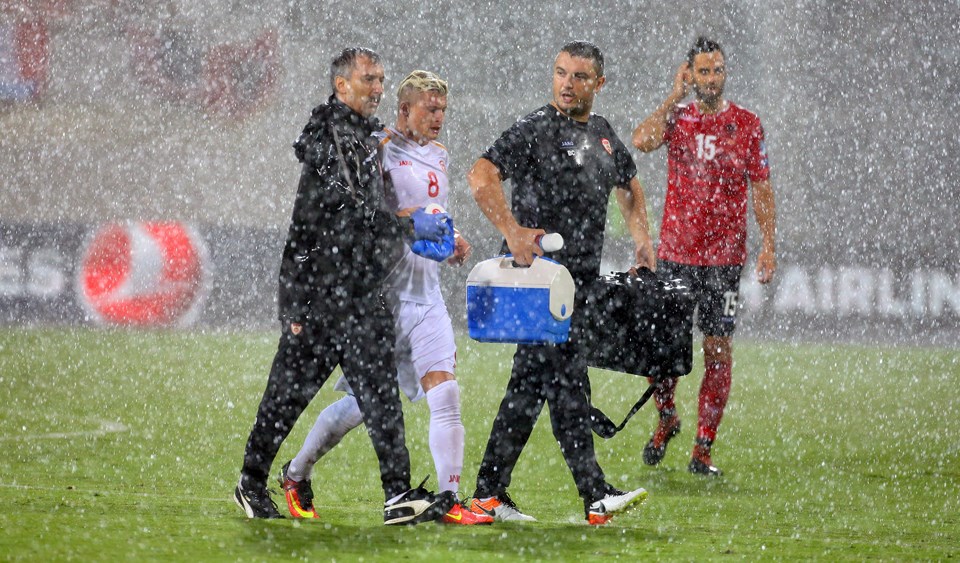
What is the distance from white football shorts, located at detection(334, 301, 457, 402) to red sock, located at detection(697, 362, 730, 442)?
210 centimetres

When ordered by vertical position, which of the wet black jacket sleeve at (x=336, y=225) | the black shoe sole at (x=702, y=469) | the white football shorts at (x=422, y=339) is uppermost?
the wet black jacket sleeve at (x=336, y=225)

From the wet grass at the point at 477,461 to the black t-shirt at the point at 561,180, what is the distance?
3.15 feet

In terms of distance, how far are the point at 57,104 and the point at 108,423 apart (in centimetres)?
1229

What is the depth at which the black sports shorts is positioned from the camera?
6.45 meters

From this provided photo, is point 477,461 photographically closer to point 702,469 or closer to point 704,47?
point 702,469

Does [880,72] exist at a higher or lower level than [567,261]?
higher

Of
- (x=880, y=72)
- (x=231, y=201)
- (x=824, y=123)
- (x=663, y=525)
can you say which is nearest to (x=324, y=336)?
(x=663, y=525)

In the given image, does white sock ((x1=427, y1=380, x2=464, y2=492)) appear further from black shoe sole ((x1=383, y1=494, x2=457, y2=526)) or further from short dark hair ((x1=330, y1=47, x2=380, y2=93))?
short dark hair ((x1=330, y1=47, x2=380, y2=93))

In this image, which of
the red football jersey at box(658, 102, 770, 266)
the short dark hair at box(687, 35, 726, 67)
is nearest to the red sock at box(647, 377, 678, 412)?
the red football jersey at box(658, 102, 770, 266)

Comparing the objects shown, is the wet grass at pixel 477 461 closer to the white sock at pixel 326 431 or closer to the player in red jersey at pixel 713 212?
the white sock at pixel 326 431

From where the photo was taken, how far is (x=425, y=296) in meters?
4.68

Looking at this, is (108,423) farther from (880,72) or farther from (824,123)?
(880,72)

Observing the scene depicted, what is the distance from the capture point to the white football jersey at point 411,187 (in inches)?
182

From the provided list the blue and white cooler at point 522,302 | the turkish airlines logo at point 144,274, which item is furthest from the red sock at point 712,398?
the turkish airlines logo at point 144,274
